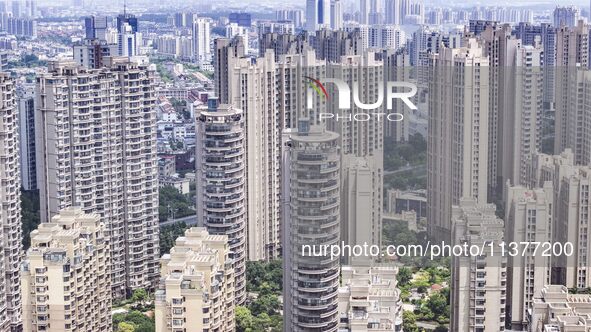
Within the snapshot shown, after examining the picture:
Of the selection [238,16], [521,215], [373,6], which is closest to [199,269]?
[521,215]

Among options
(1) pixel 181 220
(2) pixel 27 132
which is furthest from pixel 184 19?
(1) pixel 181 220

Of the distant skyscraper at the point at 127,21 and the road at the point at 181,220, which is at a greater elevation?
the distant skyscraper at the point at 127,21

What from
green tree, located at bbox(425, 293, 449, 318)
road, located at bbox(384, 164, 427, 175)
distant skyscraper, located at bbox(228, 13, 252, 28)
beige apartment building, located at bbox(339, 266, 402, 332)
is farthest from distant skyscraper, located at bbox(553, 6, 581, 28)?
beige apartment building, located at bbox(339, 266, 402, 332)

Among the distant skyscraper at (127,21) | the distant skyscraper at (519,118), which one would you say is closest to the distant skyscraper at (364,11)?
the distant skyscraper at (127,21)

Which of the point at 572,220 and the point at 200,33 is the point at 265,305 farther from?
the point at 200,33

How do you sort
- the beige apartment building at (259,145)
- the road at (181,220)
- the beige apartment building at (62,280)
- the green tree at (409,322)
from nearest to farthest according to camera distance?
the beige apartment building at (62,280) < the green tree at (409,322) < the beige apartment building at (259,145) < the road at (181,220)

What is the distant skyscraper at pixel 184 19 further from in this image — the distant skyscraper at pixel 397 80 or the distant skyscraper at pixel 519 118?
the distant skyscraper at pixel 519 118

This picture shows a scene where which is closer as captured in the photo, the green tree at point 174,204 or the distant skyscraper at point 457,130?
the distant skyscraper at point 457,130
